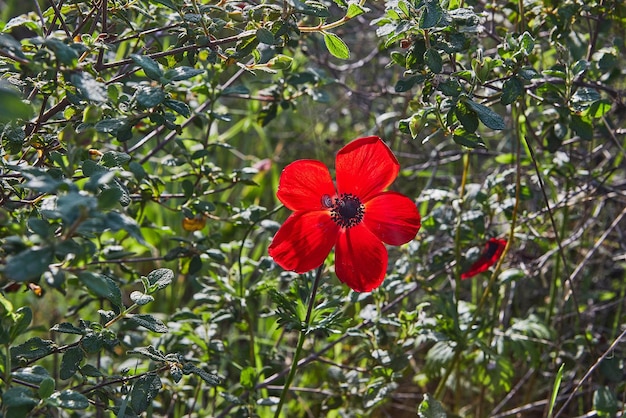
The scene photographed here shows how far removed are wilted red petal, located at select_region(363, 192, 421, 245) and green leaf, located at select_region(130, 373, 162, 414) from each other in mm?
406

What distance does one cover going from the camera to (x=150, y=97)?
1005 millimetres

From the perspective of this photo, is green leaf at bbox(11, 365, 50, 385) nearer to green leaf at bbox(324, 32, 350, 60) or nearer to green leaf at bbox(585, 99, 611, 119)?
green leaf at bbox(324, 32, 350, 60)

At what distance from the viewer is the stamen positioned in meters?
1.20

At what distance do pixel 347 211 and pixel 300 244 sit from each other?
3.6 inches

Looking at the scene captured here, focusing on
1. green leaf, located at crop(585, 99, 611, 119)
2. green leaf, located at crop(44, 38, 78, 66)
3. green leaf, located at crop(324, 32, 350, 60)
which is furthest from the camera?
green leaf, located at crop(585, 99, 611, 119)

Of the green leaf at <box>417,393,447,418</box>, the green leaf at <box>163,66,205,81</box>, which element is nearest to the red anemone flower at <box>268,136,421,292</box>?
the green leaf at <box>163,66,205,81</box>

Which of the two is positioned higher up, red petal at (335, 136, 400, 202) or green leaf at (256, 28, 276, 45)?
green leaf at (256, 28, 276, 45)

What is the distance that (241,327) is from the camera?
1.56 metres

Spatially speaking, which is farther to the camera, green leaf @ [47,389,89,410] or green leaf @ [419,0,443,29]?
green leaf @ [419,0,443,29]

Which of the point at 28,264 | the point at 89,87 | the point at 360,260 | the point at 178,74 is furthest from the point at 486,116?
the point at 28,264

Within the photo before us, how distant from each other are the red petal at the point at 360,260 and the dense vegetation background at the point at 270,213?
0.09 m

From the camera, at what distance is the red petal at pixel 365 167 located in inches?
46.1

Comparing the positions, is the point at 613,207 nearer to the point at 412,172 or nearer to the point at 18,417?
the point at 412,172

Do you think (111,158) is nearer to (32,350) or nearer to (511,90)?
(32,350)
